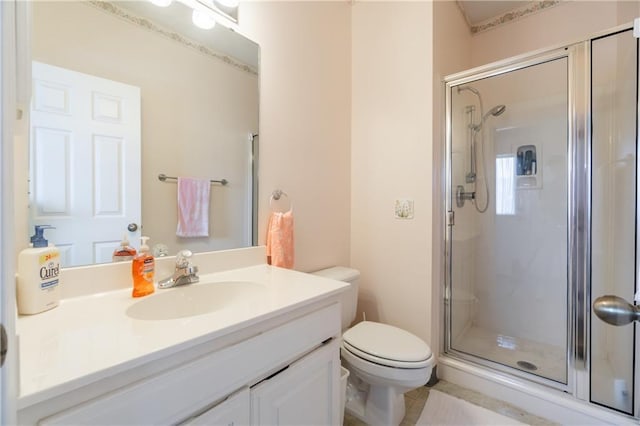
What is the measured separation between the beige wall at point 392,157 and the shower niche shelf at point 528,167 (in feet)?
2.99

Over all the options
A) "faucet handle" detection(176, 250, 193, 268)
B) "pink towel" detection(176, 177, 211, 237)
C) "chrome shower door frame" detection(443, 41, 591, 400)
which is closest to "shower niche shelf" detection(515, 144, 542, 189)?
"chrome shower door frame" detection(443, 41, 591, 400)

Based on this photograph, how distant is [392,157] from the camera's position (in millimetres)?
1812

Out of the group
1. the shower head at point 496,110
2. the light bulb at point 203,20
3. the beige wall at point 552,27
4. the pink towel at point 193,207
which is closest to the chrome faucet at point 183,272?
the pink towel at point 193,207

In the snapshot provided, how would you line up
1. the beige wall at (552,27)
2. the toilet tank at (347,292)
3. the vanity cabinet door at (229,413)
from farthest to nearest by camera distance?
the beige wall at (552,27)
the toilet tank at (347,292)
the vanity cabinet door at (229,413)

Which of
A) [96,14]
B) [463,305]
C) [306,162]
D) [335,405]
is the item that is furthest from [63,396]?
[463,305]

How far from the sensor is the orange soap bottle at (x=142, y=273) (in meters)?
0.93

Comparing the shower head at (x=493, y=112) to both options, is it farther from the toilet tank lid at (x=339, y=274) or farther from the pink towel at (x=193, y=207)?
the pink towel at (x=193, y=207)

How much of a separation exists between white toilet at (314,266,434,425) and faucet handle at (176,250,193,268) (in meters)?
0.82

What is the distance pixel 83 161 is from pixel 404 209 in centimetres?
156

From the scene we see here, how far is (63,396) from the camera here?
0.48m

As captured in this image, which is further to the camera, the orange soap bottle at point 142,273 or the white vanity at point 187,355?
the orange soap bottle at point 142,273

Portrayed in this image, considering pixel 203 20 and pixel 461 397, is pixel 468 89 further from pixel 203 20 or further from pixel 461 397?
pixel 461 397

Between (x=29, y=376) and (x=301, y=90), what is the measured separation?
5.14 feet

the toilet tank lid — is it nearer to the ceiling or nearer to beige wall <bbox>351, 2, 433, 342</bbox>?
beige wall <bbox>351, 2, 433, 342</bbox>
